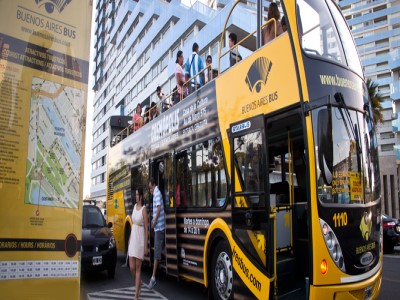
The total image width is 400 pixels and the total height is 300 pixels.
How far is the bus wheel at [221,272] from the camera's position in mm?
5934

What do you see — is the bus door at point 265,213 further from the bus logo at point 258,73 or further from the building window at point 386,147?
the building window at point 386,147

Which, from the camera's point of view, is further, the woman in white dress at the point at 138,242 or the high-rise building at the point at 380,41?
the high-rise building at the point at 380,41

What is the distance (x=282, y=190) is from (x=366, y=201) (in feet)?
6.25

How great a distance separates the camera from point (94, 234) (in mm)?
9422

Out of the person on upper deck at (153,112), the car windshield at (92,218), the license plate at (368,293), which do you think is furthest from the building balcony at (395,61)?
the license plate at (368,293)

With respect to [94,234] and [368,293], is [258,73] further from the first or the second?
[94,234]

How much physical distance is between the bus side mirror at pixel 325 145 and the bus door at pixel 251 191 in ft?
2.69

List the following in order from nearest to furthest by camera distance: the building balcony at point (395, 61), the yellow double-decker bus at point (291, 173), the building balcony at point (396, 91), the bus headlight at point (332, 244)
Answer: the bus headlight at point (332, 244), the yellow double-decker bus at point (291, 173), the building balcony at point (396, 91), the building balcony at point (395, 61)

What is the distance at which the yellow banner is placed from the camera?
81.4 inches

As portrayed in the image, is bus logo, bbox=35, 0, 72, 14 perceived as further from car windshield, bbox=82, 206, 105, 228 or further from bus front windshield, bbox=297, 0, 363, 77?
car windshield, bbox=82, 206, 105, 228

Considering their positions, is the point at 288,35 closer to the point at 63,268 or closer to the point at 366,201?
the point at 366,201

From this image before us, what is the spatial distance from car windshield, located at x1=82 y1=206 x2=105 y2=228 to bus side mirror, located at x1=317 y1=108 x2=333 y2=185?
6.91m

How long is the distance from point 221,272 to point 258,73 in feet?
9.85

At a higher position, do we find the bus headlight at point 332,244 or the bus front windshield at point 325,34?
the bus front windshield at point 325,34
